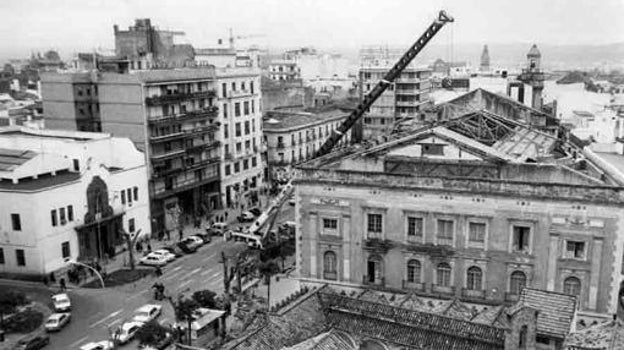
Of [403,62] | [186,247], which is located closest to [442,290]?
[403,62]

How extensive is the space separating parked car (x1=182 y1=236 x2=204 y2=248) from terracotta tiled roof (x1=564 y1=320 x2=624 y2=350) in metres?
45.5

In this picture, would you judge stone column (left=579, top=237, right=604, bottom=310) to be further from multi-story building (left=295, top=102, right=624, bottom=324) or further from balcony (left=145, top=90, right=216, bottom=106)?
balcony (left=145, top=90, right=216, bottom=106)

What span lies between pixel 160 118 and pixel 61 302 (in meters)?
27.9

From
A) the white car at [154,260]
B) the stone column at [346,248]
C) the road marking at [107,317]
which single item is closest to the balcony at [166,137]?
the white car at [154,260]

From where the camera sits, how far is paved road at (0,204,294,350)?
1905 inches

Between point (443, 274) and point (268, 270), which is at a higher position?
point (443, 274)

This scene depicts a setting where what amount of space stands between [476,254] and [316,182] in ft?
40.4

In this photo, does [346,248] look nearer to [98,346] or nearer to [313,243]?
[313,243]

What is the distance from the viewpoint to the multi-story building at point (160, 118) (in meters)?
73.7

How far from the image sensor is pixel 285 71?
571 ft

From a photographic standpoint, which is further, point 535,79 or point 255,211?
point 535,79

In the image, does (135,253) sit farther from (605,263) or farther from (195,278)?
(605,263)

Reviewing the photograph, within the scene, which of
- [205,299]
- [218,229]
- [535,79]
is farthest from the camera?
[535,79]

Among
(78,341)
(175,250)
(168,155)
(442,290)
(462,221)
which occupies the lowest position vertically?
(78,341)
